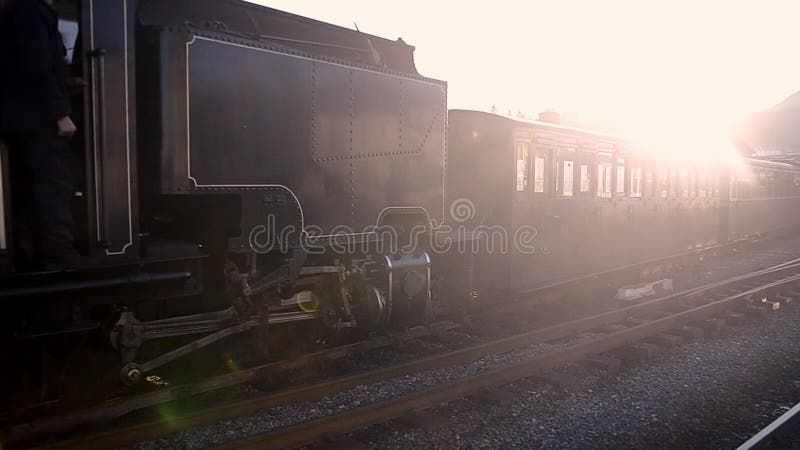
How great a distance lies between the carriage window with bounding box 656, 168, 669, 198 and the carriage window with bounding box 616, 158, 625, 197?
6.27 ft

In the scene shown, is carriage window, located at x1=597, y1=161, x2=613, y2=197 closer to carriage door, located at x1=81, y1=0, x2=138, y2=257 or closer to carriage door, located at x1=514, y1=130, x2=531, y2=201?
carriage door, located at x1=514, y1=130, x2=531, y2=201

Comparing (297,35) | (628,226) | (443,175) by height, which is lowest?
(628,226)

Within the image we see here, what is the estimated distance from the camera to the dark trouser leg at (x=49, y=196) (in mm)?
3621

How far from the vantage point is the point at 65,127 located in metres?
3.67

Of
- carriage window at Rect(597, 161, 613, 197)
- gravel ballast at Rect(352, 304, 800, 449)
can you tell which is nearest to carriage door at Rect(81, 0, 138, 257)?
gravel ballast at Rect(352, 304, 800, 449)

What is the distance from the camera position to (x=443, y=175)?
7.18m

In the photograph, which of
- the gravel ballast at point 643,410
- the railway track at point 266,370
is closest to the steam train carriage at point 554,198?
the railway track at point 266,370

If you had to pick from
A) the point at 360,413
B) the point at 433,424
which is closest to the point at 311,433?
the point at 360,413

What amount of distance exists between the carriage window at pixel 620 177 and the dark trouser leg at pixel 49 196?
1031 centimetres

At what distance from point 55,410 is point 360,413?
2.31 meters

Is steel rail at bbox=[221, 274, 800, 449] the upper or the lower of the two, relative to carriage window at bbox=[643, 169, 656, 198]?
lower

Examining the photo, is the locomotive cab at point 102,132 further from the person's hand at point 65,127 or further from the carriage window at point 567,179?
the carriage window at point 567,179

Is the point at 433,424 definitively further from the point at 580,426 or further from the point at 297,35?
the point at 297,35

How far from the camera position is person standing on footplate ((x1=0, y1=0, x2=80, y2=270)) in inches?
140
